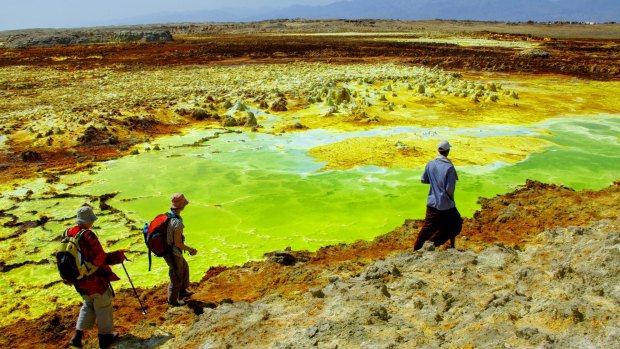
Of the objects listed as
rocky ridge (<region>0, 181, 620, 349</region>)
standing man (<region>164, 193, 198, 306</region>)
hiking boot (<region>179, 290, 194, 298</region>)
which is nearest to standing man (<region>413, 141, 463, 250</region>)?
rocky ridge (<region>0, 181, 620, 349</region>)

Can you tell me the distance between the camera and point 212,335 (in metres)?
4.55

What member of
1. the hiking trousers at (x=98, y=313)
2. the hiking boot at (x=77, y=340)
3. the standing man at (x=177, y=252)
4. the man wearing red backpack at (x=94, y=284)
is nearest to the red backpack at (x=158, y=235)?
the standing man at (x=177, y=252)

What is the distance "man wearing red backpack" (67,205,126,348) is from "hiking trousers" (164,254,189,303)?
0.73 metres

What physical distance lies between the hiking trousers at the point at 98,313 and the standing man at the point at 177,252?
0.76 meters

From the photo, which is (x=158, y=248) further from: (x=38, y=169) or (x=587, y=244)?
(x=38, y=169)

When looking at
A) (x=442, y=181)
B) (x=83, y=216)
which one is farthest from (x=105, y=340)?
(x=442, y=181)

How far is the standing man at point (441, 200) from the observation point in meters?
5.84

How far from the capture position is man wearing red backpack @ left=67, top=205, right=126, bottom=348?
14.5ft

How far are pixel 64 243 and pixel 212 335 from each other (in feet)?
5.31

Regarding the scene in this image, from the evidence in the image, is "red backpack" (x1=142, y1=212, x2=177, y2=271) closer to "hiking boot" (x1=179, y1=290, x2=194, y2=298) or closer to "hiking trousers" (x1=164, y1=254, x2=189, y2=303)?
"hiking trousers" (x1=164, y1=254, x2=189, y2=303)

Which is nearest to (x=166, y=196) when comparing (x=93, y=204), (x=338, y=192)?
(x=93, y=204)

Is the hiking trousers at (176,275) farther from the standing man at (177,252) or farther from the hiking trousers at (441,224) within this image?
the hiking trousers at (441,224)

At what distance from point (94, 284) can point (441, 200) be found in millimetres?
3999

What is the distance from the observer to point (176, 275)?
210 inches
